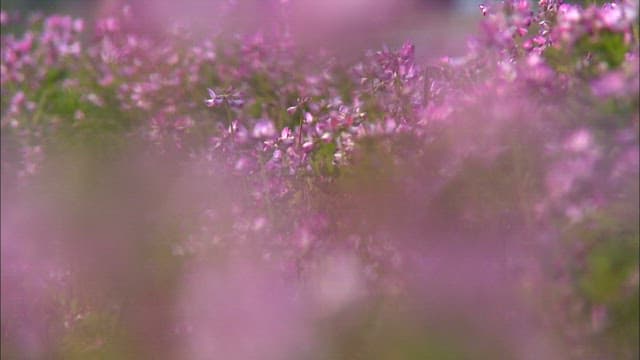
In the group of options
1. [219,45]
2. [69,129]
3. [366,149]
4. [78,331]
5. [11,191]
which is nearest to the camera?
[366,149]

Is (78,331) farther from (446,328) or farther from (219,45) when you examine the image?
(219,45)

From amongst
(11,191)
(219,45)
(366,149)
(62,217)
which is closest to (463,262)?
→ (366,149)

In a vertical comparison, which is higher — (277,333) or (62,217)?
(62,217)

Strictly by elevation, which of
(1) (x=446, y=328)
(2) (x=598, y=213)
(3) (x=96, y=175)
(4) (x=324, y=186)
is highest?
(3) (x=96, y=175)

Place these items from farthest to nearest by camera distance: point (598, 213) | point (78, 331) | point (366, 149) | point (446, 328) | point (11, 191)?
point (11, 191) → point (78, 331) → point (366, 149) → point (446, 328) → point (598, 213)

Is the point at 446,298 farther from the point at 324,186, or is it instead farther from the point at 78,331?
the point at 78,331

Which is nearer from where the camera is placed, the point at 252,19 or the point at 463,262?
the point at 463,262
